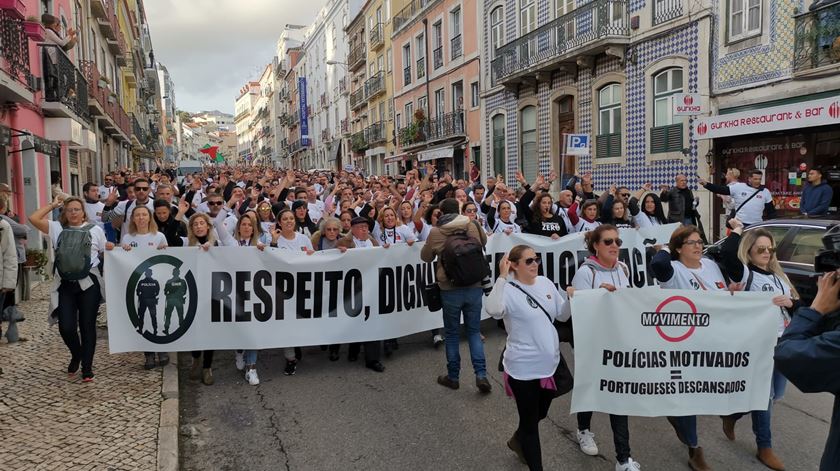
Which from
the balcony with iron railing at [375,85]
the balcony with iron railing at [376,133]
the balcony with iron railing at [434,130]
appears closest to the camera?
the balcony with iron railing at [434,130]

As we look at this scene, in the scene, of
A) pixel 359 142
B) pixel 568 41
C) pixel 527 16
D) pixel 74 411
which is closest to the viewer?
pixel 74 411

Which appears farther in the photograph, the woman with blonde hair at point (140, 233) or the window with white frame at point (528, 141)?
the window with white frame at point (528, 141)

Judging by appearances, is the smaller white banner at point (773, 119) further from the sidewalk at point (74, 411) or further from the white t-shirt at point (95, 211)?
the white t-shirt at point (95, 211)

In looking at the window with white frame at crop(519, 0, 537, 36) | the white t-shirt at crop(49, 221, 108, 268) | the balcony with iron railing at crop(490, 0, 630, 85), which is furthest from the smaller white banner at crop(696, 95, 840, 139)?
the white t-shirt at crop(49, 221, 108, 268)

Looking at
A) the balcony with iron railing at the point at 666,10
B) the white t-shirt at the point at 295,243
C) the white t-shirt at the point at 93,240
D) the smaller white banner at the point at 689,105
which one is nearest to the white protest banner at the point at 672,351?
the white t-shirt at the point at 295,243

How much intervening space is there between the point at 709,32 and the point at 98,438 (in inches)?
592

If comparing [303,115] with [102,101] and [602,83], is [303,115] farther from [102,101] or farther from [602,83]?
[602,83]

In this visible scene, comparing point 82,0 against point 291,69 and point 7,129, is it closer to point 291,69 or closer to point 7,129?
point 7,129

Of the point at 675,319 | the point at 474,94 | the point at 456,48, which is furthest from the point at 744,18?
the point at 456,48

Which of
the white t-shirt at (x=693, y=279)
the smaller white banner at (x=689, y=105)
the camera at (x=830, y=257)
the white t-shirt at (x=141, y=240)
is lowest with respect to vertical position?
the white t-shirt at (x=693, y=279)

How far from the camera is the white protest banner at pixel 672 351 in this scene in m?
4.23

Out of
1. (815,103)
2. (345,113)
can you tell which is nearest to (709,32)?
(815,103)

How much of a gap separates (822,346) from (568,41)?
62.4ft

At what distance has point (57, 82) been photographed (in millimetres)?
14391
